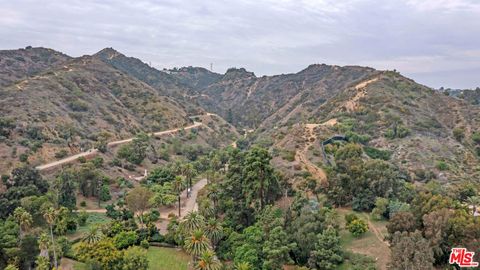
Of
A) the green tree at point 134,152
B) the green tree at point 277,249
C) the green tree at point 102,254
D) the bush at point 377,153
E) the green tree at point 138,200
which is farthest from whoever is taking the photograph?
the green tree at point 134,152

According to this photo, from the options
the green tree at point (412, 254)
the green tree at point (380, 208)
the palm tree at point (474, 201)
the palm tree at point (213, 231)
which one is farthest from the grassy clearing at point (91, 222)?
the palm tree at point (474, 201)

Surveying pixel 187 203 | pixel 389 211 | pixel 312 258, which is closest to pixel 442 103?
pixel 389 211

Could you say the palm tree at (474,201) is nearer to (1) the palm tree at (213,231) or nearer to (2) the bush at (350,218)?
(2) the bush at (350,218)

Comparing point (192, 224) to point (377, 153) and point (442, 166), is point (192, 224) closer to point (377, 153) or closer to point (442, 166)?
point (377, 153)

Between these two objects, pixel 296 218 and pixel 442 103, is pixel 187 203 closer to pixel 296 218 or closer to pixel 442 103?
pixel 296 218

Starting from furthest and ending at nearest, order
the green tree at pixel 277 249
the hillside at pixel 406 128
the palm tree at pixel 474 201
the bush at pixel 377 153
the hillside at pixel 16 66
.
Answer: the hillside at pixel 16 66, the bush at pixel 377 153, the hillside at pixel 406 128, the palm tree at pixel 474 201, the green tree at pixel 277 249

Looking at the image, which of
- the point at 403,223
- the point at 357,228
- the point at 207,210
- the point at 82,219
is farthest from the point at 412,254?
the point at 82,219
